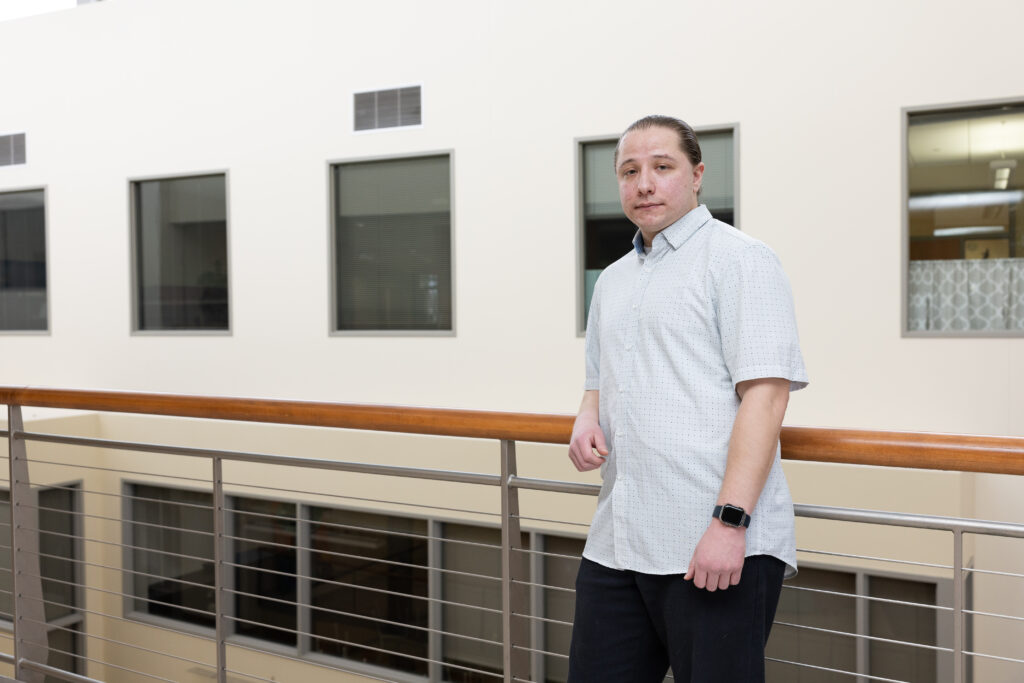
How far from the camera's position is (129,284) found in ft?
24.4

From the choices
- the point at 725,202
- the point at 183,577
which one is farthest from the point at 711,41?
the point at 183,577

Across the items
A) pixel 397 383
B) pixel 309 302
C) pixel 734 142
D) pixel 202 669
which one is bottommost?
pixel 202 669

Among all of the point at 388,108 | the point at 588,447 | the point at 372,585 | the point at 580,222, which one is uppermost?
the point at 388,108

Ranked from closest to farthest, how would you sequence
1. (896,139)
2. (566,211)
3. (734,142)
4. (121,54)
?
(896,139)
(734,142)
(566,211)
(121,54)

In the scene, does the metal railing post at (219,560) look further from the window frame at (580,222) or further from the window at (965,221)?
the window at (965,221)

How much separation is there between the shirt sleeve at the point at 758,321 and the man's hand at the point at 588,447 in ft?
0.99

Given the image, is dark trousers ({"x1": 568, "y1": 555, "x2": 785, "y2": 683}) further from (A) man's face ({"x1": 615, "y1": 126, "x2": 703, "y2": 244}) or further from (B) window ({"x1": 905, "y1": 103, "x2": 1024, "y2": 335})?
(B) window ({"x1": 905, "y1": 103, "x2": 1024, "y2": 335})

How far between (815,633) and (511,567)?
12.8 ft

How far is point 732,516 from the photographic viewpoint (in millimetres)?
1248

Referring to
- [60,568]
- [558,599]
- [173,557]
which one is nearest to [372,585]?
[558,599]

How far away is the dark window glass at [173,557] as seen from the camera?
24.4ft

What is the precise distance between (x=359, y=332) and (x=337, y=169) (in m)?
1.22

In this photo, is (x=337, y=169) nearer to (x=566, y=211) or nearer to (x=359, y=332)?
(x=359, y=332)

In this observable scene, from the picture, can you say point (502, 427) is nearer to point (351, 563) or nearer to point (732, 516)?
point (732, 516)
